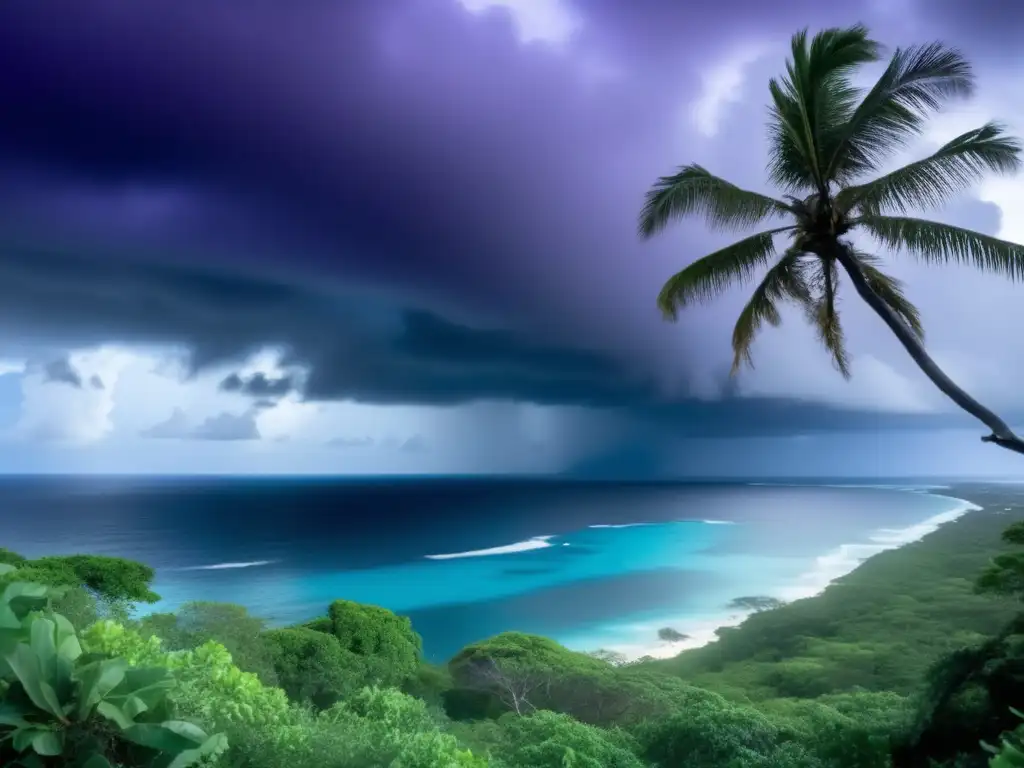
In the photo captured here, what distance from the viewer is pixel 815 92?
20.9ft

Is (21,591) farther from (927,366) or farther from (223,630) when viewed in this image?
(223,630)

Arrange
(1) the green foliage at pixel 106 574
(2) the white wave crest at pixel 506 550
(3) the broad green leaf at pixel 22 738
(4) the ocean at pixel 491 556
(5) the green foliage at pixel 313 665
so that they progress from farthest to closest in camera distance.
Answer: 1. (2) the white wave crest at pixel 506 550
2. (4) the ocean at pixel 491 556
3. (1) the green foliage at pixel 106 574
4. (5) the green foliage at pixel 313 665
5. (3) the broad green leaf at pixel 22 738

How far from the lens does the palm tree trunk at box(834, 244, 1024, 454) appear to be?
521 centimetres

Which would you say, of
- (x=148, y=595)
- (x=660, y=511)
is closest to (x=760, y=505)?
(x=660, y=511)

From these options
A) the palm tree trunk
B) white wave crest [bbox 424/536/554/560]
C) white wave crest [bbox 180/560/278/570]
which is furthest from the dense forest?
white wave crest [bbox 424/536/554/560]

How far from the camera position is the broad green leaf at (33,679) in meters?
1.58

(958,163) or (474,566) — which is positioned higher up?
(958,163)

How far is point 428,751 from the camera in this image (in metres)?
2.80

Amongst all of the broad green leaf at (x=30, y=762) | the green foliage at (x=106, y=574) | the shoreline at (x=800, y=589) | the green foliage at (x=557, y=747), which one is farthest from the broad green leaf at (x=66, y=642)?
the shoreline at (x=800, y=589)

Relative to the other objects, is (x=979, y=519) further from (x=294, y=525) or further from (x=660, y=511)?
(x=294, y=525)

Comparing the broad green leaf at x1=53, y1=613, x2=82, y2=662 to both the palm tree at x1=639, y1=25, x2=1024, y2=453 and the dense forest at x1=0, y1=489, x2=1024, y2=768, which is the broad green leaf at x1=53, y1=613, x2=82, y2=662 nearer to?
the dense forest at x1=0, y1=489, x2=1024, y2=768

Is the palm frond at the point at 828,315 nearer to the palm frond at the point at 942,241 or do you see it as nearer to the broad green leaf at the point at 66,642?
the palm frond at the point at 942,241

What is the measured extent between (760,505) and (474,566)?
45035mm

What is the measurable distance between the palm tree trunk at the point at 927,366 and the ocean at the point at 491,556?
12.7m
